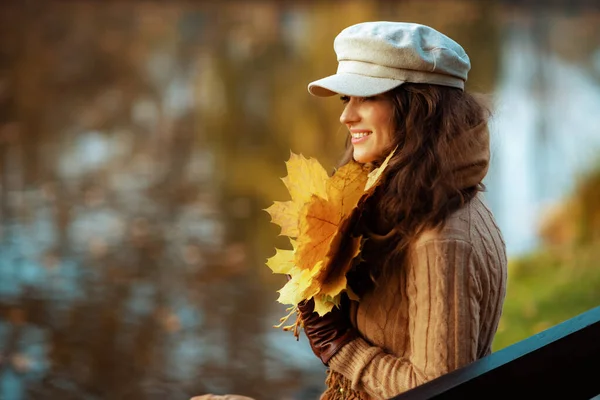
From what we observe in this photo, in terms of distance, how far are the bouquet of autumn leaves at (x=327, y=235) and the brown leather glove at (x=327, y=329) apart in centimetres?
3

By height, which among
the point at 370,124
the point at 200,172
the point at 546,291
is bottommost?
the point at 370,124

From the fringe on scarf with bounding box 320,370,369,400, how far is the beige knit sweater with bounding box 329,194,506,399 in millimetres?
44

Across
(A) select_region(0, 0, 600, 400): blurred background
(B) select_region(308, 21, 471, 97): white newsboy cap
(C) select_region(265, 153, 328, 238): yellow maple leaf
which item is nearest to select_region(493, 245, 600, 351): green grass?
(A) select_region(0, 0, 600, 400): blurred background

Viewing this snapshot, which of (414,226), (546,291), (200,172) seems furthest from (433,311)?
(200,172)

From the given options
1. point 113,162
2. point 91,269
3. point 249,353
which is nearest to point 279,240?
point 91,269

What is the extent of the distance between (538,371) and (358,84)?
536 millimetres

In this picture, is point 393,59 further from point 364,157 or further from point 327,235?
point 327,235

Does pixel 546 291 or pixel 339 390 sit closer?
pixel 339 390

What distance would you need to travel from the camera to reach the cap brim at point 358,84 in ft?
4.25

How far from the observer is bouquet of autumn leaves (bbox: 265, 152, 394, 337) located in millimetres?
1290

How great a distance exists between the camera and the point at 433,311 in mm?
1236

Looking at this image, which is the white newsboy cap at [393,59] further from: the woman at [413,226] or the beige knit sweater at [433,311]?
the beige knit sweater at [433,311]

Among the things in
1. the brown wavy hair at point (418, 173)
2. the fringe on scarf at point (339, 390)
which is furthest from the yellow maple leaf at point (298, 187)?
the fringe on scarf at point (339, 390)

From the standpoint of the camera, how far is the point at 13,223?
5910 millimetres
